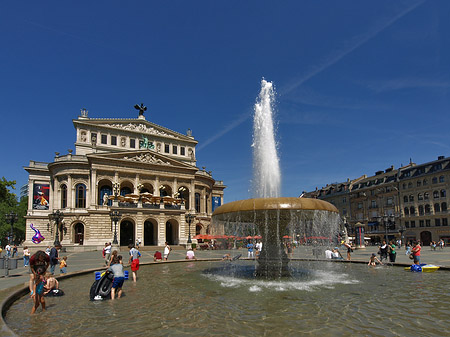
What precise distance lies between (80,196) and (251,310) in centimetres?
4538

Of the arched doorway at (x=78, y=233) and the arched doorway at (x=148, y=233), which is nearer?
the arched doorway at (x=78, y=233)

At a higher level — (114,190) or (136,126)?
(136,126)

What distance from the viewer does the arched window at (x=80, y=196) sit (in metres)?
46.7

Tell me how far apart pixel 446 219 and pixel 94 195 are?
54310 millimetres

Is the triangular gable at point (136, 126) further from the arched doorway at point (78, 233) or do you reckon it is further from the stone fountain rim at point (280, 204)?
the stone fountain rim at point (280, 204)

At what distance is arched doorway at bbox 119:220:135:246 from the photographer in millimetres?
49719

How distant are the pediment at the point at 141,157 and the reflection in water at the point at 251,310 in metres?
38.4

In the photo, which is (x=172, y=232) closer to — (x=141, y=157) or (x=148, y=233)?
(x=148, y=233)

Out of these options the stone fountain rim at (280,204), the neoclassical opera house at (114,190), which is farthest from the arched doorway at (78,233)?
the stone fountain rim at (280,204)

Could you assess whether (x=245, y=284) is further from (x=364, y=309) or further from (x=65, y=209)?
(x=65, y=209)

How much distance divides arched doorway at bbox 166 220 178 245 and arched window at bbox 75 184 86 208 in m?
13.2

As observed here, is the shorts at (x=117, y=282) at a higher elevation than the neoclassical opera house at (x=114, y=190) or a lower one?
lower

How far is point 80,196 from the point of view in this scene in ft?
155

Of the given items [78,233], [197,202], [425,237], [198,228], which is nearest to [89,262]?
[78,233]
